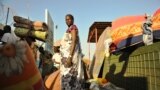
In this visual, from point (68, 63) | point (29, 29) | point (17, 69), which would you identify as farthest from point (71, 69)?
point (17, 69)

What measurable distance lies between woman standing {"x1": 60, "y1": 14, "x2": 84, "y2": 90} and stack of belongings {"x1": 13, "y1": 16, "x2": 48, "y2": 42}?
0.53 meters

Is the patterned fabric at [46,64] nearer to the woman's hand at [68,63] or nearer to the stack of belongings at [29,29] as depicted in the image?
the stack of belongings at [29,29]

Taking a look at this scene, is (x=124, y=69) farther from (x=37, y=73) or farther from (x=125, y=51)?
(x=37, y=73)

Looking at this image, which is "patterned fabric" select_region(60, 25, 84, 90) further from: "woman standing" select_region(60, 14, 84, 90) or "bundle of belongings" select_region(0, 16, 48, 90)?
"bundle of belongings" select_region(0, 16, 48, 90)

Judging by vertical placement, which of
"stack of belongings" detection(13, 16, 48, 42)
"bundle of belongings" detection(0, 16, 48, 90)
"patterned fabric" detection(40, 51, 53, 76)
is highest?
"stack of belongings" detection(13, 16, 48, 42)

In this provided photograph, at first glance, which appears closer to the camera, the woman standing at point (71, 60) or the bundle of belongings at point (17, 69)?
the bundle of belongings at point (17, 69)

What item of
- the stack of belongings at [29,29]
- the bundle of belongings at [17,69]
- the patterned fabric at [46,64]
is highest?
the stack of belongings at [29,29]

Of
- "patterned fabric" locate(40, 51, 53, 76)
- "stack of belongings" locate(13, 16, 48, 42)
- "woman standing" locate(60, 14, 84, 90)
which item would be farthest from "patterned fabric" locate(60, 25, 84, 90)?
"patterned fabric" locate(40, 51, 53, 76)

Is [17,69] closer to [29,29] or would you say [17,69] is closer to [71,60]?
[71,60]

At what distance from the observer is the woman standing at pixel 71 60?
475 centimetres

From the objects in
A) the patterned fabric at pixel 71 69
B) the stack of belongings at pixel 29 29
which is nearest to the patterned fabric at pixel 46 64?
the stack of belongings at pixel 29 29

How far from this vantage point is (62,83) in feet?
15.5

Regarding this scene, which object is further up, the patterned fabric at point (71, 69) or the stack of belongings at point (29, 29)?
the stack of belongings at point (29, 29)

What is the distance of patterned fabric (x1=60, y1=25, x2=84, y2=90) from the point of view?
4770 millimetres
